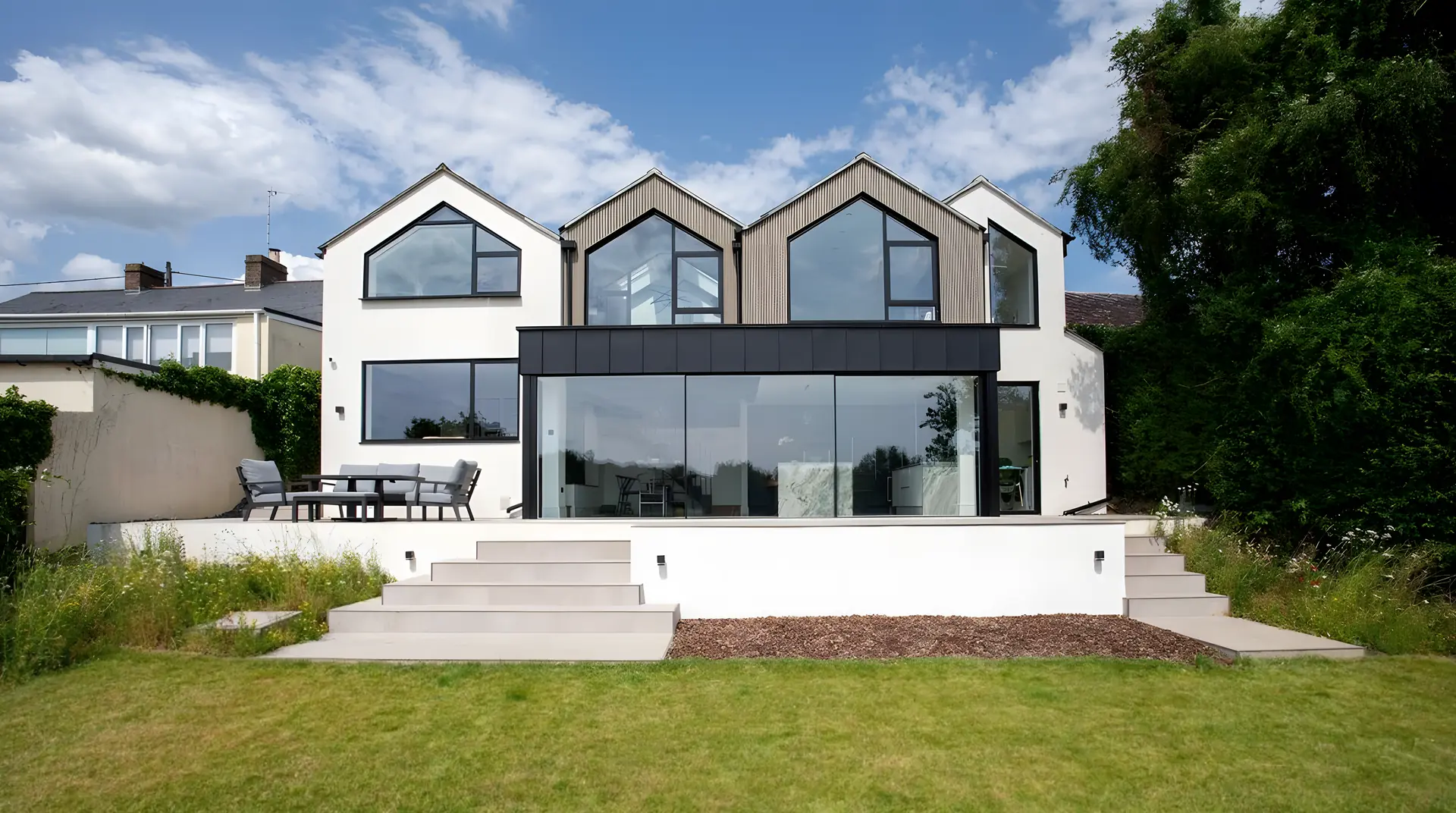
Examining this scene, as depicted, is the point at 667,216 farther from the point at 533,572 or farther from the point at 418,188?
the point at 533,572

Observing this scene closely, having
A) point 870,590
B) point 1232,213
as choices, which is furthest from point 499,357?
point 1232,213

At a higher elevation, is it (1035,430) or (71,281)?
(71,281)

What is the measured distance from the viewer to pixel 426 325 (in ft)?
45.7

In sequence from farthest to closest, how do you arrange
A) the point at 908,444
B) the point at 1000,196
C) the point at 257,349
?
1. the point at 257,349
2. the point at 1000,196
3. the point at 908,444

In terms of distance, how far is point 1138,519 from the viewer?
11.0 m

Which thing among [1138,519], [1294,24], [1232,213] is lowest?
[1138,519]

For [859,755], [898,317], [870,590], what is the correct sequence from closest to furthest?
1. [859,755]
2. [870,590]
3. [898,317]

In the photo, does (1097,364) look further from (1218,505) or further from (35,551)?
(35,551)

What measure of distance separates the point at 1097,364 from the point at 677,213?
7.34 meters

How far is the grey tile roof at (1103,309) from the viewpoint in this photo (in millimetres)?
18016

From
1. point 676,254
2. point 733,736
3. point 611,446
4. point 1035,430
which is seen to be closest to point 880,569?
point 733,736

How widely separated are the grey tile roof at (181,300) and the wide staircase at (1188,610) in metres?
18.0

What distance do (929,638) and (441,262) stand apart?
10395mm

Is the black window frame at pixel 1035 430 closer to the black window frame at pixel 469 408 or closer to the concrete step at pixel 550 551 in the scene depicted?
the concrete step at pixel 550 551
